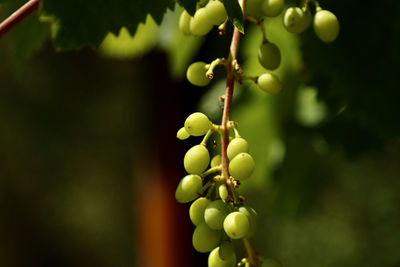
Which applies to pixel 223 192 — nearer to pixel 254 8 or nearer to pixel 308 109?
pixel 254 8

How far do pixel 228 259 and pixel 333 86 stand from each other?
0.24 meters

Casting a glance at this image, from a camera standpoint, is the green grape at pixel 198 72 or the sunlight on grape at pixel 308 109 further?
the sunlight on grape at pixel 308 109

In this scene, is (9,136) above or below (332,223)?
above

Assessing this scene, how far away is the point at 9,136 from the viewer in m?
4.66

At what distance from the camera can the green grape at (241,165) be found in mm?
286

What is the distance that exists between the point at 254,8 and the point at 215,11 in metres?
Answer: 0.03

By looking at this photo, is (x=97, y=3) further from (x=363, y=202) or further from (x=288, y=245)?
(x=288, y=245)

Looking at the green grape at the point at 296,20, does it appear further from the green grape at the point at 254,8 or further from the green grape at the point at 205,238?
the green grape at the point at 205,238

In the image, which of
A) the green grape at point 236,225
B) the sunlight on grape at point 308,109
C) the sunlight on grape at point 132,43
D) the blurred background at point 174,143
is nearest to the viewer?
the green grape at point 236,225

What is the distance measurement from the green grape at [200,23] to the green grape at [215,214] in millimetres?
106

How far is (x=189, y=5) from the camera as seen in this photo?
333mm

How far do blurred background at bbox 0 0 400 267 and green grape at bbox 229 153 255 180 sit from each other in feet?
0.40

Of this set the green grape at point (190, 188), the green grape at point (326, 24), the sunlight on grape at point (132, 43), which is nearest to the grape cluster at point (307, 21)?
the green grape at point (326, 24)

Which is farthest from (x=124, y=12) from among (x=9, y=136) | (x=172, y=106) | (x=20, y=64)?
(x=9, y=136)
